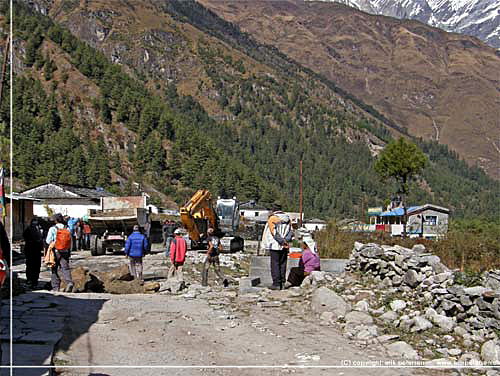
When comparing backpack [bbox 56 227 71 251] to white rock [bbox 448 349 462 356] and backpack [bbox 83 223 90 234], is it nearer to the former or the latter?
white rock [bbox 448 349 462 356]

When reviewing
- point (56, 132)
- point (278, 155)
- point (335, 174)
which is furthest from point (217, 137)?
point (56, 132)

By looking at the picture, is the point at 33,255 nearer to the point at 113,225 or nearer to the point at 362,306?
the point at 362,306

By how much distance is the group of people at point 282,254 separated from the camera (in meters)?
12.8

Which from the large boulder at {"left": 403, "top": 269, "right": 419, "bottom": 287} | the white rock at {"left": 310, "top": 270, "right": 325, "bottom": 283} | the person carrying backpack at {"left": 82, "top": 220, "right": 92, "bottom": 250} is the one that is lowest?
the person carrying backpack at {"left": 82, "top": 220, "right": 92, "bottom": 250}

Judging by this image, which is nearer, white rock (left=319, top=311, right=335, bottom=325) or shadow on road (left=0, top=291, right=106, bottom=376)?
shadow on road (left=0, top=291, right=106, bottom=376)

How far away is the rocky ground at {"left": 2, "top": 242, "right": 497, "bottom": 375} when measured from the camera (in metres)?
7.43

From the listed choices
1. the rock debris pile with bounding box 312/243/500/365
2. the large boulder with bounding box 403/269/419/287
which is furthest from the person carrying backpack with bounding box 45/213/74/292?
the large boulder with bounding box 403/269/419/287

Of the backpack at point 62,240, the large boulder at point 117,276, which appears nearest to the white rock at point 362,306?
the backpack at point 62,240

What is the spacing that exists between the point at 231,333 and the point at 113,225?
18.9m

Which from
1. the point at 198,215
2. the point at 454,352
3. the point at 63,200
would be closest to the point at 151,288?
the point at 454,352

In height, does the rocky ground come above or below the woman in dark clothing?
below

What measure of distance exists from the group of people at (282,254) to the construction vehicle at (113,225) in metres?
13.7

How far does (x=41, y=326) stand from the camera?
8.50 meters

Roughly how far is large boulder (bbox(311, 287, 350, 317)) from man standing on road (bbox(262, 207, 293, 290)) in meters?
1.79
